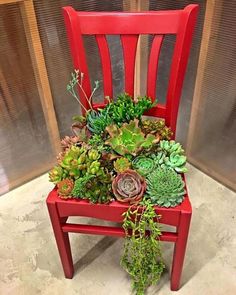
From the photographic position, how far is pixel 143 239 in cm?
82

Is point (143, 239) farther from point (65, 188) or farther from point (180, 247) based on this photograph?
point (65, 188)

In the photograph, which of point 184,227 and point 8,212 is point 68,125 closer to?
point 8,212

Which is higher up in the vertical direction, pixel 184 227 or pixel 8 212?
pixel 184 227

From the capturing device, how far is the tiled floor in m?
1.06

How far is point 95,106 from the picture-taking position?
3.43ft

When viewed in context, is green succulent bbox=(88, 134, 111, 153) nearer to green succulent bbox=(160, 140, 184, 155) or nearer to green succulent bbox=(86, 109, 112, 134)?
green succulent bbox=(86, 109, 112, 134)

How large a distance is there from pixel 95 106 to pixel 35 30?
1.38 feet

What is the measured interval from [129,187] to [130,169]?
0.06 metres

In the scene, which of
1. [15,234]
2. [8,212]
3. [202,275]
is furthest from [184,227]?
[8,212]

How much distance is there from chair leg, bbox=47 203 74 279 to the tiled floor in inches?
2.7

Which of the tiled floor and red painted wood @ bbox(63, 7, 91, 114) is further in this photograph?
the tiled floor

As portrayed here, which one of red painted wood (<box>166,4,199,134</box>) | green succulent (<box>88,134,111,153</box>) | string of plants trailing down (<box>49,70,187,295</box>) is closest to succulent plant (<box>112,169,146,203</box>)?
string of plants trailing down (<box>49,70,187,295</box>)

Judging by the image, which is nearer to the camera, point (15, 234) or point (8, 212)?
point (15, 234)

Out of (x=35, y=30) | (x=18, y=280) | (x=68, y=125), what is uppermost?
(x=35, y=30)
